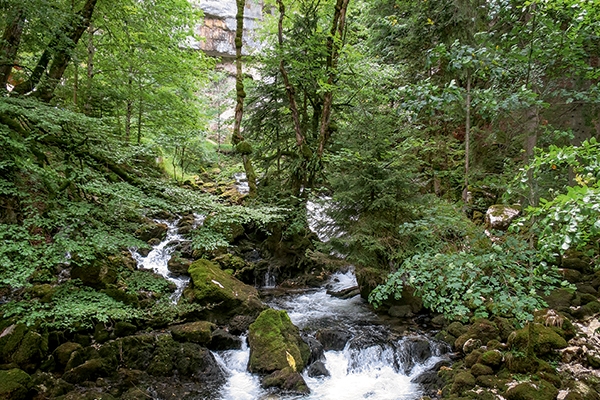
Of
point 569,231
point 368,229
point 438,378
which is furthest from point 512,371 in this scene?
point 569,231

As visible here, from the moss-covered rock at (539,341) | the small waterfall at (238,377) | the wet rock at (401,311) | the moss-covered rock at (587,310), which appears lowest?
the small waterfall at (238,377)

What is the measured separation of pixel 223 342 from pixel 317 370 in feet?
6.39

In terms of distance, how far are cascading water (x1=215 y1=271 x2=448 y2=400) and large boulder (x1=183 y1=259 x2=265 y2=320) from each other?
1.11 meters

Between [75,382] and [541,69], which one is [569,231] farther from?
[75,382]

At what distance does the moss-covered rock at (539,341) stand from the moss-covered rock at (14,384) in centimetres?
769

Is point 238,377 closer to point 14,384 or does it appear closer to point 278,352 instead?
point 278,352

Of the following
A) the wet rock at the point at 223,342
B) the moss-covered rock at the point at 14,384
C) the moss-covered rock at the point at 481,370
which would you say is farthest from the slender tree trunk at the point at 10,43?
the moss-covered rock at the point at 481,370

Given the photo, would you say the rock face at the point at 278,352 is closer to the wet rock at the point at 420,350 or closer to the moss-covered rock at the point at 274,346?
the moss-covered rock at the point at 274,346

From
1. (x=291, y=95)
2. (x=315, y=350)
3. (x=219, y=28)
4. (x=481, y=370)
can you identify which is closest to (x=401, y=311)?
(x=315, y=350)

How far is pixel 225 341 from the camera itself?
274 inches

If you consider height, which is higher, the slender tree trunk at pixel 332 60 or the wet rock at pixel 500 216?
the slender tree trunk at pixel 332 60

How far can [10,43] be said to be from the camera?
5.07m

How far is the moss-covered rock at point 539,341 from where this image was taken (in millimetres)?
5887

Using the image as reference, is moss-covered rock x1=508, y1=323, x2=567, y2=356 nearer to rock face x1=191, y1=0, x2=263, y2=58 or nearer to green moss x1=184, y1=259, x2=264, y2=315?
green moss x1=184, y1=259, x2=264, y2=315
